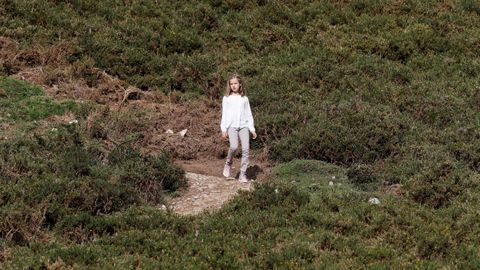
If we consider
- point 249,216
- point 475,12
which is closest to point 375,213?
point 249,216

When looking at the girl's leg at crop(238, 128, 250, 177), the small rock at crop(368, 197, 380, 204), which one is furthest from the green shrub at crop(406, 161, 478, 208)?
the girl's leg at crop(238, 128, 250, 177)

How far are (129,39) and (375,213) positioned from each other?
37.5 feet

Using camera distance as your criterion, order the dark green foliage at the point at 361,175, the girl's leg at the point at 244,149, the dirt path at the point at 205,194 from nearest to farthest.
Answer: the dirt path at the point at 205,194
the dark green foliage at the point at 361,175
the girl's leg at the point at 244,149

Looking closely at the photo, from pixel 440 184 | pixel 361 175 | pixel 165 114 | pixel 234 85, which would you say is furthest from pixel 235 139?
pixel 440 184

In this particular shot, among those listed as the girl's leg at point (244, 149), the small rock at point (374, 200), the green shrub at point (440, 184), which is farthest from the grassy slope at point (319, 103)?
the girl's leg at point (244, 149)

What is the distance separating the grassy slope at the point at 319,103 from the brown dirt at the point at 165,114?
1.76 feet

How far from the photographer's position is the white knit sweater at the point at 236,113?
12.3 meters

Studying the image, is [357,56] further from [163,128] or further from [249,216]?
[249,216]

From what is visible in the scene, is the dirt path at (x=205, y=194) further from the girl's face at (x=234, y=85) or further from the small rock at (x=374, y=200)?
the small rock at (x=374, y=200)

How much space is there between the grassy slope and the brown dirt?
0.54 meters

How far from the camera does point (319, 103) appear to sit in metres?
15.4

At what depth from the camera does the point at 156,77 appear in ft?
57.7

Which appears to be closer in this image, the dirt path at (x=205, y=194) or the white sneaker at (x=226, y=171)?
the dirt path at (x=205, y=194)

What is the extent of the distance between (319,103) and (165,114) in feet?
11.7
